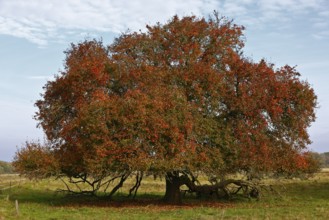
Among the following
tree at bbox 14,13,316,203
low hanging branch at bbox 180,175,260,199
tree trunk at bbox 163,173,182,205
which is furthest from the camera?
low hanging branch at bbox 180,175,260,199

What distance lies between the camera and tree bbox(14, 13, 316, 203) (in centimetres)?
3011

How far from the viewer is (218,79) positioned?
108ft

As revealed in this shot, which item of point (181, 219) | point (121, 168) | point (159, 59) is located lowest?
point (181, 219)

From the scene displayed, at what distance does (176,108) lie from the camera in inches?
1232

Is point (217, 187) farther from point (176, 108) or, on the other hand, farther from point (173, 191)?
point (176, 108)

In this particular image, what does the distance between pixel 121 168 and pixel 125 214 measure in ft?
11.7

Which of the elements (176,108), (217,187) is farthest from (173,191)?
(176,108)

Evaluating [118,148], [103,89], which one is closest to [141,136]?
[118,148]

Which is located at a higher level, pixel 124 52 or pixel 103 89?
pixel 124 52

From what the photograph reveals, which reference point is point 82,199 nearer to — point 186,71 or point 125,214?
point 125,214

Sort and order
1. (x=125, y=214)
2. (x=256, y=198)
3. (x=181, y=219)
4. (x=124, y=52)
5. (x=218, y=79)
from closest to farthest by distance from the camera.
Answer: (x=181, y=219) < (x=125, y=214) < (x=218, y=79) < (x=124, y=52) < (x=256, y=198)

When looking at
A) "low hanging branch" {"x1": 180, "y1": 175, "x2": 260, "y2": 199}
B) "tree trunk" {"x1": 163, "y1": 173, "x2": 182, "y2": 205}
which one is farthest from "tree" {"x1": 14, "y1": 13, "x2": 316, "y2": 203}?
"low hanging branch" {"x1": 180, "y1": 175, "x2": 260, "y2": 199}

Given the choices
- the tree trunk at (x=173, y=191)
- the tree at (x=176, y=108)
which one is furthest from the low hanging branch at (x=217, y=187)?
the tree at (x=176, y=108)

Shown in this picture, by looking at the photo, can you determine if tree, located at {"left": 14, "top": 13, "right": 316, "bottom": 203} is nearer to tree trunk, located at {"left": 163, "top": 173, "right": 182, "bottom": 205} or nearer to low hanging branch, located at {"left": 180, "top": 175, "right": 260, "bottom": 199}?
tree trunk, located at {"left": 163, "top": 173, "right": 182, "bottom": 205}
